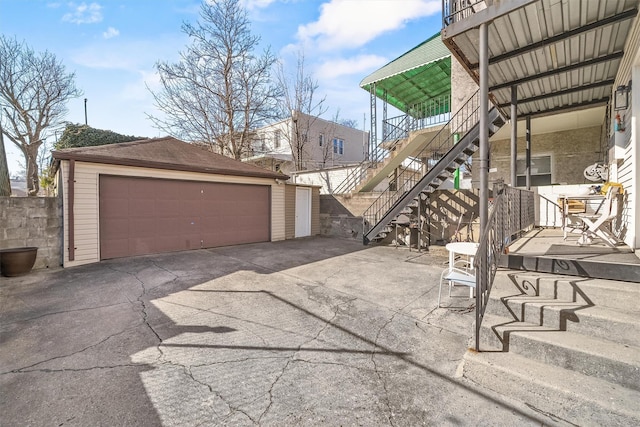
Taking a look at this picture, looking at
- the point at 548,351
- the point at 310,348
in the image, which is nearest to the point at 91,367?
the point at 310,348

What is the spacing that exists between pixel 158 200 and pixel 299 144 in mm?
11439

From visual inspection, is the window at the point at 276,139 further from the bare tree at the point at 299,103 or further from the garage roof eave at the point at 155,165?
the garage roof eave at the point at 155,165

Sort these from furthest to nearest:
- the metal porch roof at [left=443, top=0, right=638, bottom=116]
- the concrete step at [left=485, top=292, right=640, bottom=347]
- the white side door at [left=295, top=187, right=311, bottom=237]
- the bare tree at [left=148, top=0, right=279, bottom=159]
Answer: the bare tree at [left=148, top=0, right=279, bottom=159]
the white side door at [left=295, top=187, right=311, bottom=237]
the metal porch roof at [left=443, top=0, right=638, bottom=116]
the concrete step at [left=485, top=292, right=640, bottom=347]

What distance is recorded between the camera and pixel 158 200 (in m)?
7.87

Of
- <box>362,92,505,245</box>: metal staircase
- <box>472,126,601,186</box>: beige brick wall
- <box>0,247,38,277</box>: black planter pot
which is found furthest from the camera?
<box>472,126,601,186</box>: beige brick wall

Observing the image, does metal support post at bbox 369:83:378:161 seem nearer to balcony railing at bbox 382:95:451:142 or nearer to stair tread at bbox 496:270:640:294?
balcony railing at bbox 382:95:451:142

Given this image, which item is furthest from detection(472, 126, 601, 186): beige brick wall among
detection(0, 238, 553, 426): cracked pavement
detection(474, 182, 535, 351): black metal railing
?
detection(0, 238, 553, 426): cracked pavement

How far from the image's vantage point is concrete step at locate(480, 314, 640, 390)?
1.95 metres

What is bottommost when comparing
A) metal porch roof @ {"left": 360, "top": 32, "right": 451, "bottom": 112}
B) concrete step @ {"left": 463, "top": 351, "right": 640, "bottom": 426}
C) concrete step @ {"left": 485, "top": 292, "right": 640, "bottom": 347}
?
concrete step @ {"left": 463, "top": 351, "right": 640, "bottom": 426}

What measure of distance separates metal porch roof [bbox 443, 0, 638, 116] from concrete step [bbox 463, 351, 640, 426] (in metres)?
4.07

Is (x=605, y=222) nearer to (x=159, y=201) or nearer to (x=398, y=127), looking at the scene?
(x=398, y=127)

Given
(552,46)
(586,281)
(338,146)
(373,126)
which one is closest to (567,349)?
(586,281)

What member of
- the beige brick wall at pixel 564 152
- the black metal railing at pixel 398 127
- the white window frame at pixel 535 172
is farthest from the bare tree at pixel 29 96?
the white window frame at pixel 535 172

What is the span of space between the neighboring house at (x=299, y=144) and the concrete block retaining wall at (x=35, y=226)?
38.2 feet
